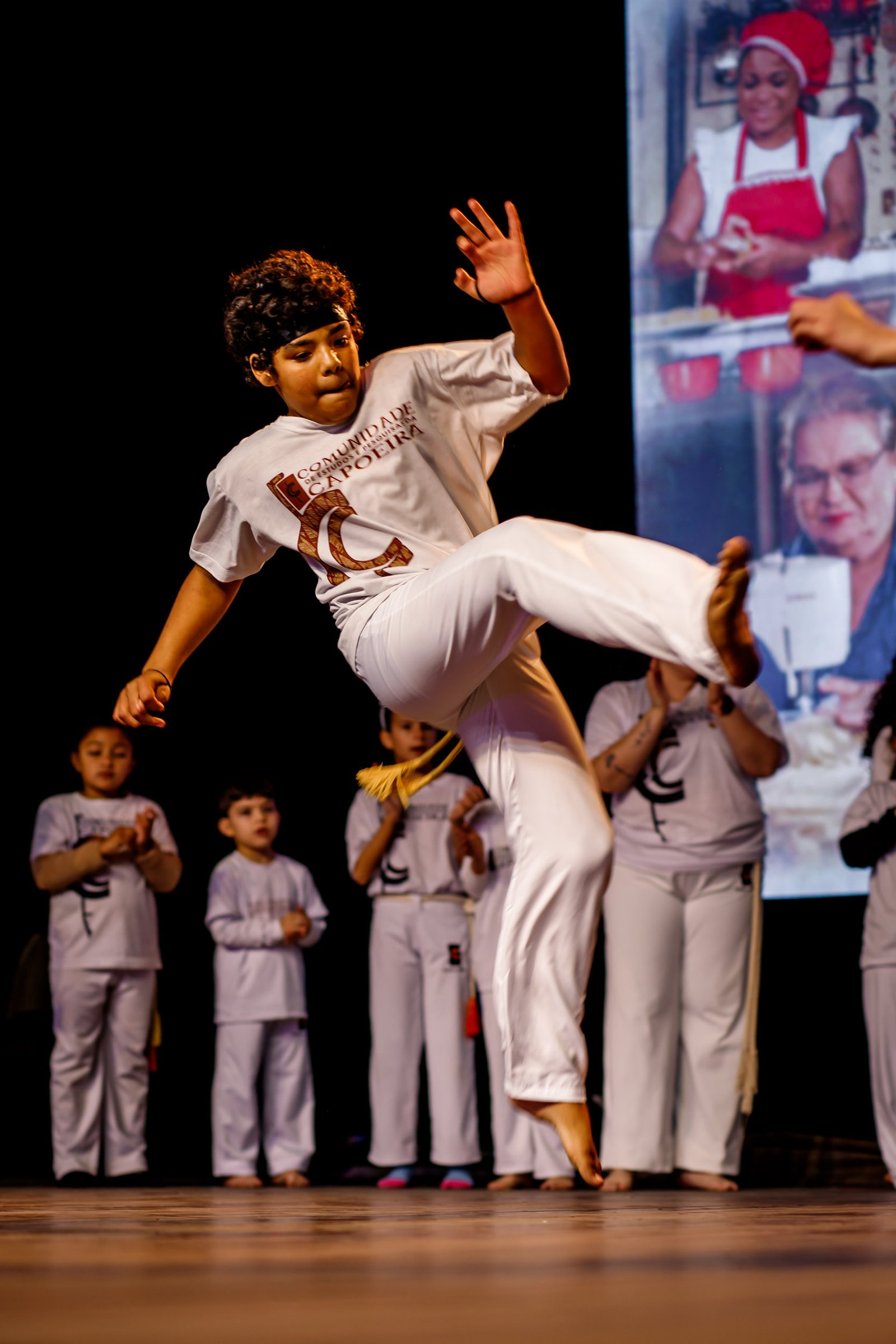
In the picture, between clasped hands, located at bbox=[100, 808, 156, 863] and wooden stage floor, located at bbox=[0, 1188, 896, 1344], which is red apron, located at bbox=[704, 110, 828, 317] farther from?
wooden stage floor, located at bbox=[0, 1188, 896, 1344]

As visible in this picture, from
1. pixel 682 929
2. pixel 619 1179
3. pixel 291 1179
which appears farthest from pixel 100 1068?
pixel 682 929

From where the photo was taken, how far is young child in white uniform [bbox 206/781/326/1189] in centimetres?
440

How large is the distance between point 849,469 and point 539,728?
247 centimetres

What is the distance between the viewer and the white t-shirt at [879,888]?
3.60m

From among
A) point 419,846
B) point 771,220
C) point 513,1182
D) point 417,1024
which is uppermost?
point 771,220

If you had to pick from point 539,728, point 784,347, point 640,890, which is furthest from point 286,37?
point 539,728

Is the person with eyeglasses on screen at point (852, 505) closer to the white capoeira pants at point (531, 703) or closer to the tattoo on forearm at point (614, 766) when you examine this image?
the tattoo on forearm at point (614, 766)

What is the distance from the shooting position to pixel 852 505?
170 inches

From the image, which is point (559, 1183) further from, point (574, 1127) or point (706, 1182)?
point (574, 1127)

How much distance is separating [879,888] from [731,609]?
212 cm

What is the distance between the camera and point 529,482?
533 centimetres

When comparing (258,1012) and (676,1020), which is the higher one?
(676,1020)

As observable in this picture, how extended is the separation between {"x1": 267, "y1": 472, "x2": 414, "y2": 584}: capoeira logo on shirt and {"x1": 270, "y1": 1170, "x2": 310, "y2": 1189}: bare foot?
2413mm

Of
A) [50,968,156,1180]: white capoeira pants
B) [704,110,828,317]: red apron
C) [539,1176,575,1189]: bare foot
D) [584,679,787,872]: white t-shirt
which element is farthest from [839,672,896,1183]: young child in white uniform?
[50,968,156,1180]: white capoeira pants
